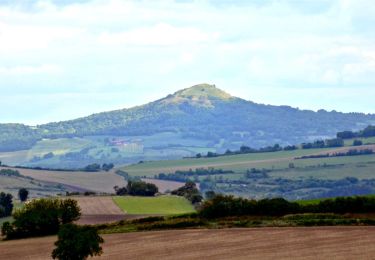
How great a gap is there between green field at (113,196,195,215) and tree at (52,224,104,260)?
3035 inches

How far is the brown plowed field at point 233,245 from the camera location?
86.0 metres

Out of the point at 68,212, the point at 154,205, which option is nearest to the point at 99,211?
the point at 154,205

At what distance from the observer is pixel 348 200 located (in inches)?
4646

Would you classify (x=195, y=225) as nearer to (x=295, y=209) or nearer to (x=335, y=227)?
(x=295, y=209)

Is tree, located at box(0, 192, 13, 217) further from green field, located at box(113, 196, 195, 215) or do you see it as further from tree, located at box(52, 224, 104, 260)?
tree, located at box(52, 224, 104, 260)

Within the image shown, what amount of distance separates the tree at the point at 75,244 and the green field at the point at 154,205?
253 feet

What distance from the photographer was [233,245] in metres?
95.7

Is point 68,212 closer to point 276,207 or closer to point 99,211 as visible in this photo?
point 276,207

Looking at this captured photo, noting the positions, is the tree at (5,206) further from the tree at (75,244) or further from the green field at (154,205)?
the tree at (75,244)

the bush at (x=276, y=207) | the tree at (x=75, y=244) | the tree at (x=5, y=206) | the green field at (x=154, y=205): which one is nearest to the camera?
the tree at (x=75, y=244)

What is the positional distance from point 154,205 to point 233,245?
83.5m

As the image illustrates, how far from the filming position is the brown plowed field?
86.0 m

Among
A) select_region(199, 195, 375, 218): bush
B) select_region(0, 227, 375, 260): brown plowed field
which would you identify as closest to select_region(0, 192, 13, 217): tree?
select_region(199, 195, 375, 218): bush

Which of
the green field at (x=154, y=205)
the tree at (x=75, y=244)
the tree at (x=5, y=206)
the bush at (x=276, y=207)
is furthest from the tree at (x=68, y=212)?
the tree at (x=5, y=206)
